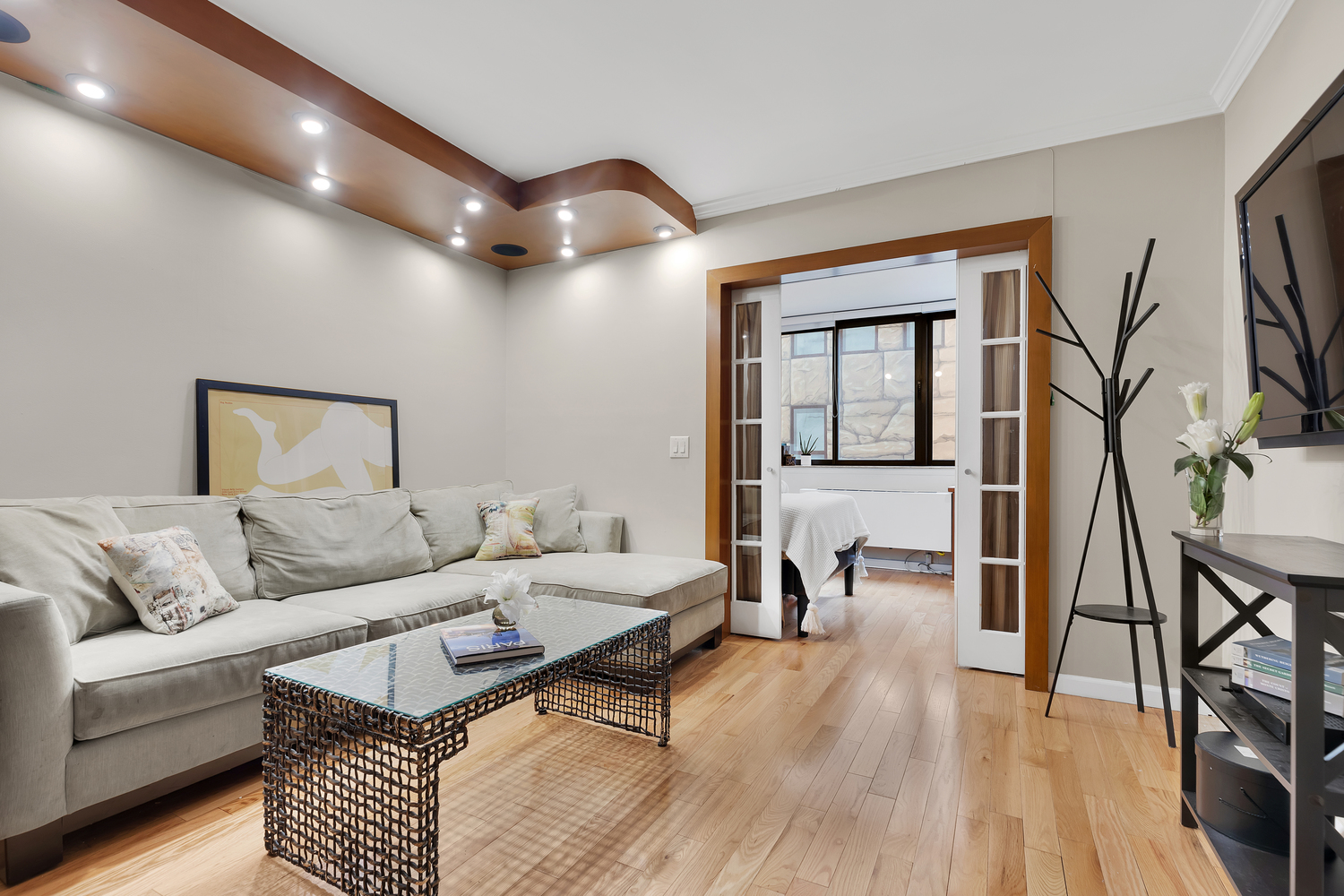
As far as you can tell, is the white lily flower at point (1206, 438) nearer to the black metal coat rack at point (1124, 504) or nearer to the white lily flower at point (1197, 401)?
the white lily flower at point (1197, 401)

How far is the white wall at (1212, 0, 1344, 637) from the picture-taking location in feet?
5.76

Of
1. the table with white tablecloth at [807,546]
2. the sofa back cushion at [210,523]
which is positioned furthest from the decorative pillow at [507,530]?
the table with white tablecloth at [807,546]

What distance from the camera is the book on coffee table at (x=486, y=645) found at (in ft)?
5.80

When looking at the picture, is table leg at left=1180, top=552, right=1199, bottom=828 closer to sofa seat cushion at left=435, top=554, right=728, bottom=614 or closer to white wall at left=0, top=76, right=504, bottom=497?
sofa seat cushion at left=435, top=554, right=728, bottom=614

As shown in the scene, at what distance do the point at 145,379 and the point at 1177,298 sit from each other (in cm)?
415

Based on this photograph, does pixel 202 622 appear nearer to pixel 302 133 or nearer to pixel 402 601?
pixel 402 601

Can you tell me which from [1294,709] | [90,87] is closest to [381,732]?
[1294,709]

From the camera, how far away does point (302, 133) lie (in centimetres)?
256

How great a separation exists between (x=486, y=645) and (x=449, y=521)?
174 cm

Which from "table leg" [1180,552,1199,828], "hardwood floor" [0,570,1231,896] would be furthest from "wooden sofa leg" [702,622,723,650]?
"table leg" [1180,552,1199,828]

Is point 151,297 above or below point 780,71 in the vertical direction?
below

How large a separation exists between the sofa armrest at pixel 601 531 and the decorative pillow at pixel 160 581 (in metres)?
1.93

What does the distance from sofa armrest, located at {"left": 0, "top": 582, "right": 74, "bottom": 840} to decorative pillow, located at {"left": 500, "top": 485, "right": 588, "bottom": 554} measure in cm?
217

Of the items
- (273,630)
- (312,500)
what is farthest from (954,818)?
(312,500)
